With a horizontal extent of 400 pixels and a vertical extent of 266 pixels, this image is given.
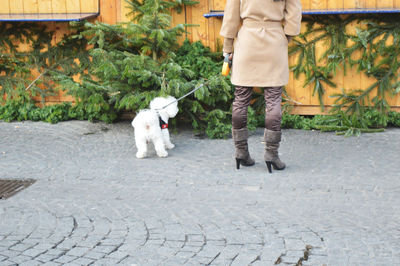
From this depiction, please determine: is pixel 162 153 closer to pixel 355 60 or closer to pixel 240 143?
pixel 240 143

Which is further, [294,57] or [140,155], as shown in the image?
[294,57]

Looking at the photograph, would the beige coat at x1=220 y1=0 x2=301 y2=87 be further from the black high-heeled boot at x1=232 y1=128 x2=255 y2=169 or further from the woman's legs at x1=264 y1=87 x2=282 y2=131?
the black high-heeled boot at x1=232 y1=128 x2=255 y2=169

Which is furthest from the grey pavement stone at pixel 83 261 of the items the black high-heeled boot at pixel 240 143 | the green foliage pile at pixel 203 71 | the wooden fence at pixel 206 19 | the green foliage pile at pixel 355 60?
the wooden fence at pixel 206 19

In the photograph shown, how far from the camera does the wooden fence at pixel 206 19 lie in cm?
779

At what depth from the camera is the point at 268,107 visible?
19.6 ft

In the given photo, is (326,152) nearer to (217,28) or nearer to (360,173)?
(360,173)

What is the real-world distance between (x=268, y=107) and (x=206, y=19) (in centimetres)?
277

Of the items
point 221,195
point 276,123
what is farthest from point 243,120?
point 221,195

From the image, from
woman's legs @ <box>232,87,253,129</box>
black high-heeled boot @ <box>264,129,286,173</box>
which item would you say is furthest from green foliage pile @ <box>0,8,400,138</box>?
black high-heeled boot @ <box>264,129,286,173</box>

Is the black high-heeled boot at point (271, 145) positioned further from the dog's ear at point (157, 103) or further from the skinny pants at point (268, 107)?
the dog's ear at point (157, 103)

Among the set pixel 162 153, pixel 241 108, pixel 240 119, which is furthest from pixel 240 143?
pixel 162 153

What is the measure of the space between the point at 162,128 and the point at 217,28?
6.96 ft

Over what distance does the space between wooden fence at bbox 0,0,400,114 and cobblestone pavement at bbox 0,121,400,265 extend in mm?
769

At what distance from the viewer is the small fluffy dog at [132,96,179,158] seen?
259 inches
